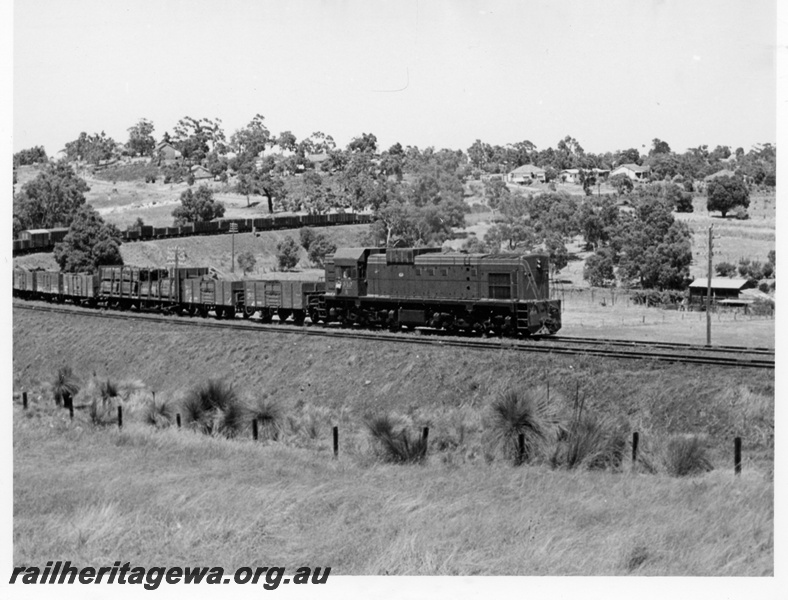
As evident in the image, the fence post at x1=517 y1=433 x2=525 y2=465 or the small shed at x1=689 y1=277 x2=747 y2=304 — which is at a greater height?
the small shed at x1=689 y1=277 x2=747 y2=304

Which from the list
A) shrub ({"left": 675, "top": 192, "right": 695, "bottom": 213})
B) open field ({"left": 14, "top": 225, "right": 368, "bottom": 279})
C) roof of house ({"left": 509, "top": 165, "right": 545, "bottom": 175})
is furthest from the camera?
roof of house ({"left": 509, "top": 165, "right": 545, "bottom": 175})

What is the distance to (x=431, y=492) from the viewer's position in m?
13.3

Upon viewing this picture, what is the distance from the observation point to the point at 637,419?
67.9 ft

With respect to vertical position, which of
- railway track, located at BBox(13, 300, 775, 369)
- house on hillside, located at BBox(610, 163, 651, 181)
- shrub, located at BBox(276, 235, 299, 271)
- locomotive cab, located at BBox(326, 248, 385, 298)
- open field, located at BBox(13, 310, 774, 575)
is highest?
house on hillside, located at BBox(610, 163, 651, 181)

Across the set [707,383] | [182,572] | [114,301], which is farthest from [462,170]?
[182,572]

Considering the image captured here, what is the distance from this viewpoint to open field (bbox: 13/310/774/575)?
10359mm

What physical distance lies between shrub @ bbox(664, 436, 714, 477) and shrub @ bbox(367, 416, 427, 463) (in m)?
4.68

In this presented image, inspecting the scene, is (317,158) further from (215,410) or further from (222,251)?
(215,410)

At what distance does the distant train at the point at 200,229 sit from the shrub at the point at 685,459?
2163 inches

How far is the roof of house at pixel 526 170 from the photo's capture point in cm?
8626

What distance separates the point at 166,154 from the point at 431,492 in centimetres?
10117

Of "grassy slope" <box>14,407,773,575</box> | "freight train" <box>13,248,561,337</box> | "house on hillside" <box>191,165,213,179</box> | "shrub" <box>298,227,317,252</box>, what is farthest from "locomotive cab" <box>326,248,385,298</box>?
"house on hillside" <box>191,165,213,179</box>

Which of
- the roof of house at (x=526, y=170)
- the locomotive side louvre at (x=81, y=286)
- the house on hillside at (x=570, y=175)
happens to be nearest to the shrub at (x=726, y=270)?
the house on hillside at (x=570, y=175)

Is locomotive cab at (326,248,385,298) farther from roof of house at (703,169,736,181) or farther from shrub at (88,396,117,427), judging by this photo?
roof of house at (703,169,736,181)
